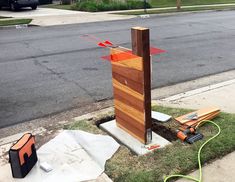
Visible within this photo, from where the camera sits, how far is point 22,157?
3369 millimetres

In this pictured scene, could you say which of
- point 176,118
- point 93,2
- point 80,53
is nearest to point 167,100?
point 176,118

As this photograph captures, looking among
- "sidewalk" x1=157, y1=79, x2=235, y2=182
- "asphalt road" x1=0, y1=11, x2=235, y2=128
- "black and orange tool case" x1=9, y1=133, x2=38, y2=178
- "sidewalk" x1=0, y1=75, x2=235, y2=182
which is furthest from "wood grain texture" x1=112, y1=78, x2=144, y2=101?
"asphalt road" x1=0, y1=11, x2=235, y2=128

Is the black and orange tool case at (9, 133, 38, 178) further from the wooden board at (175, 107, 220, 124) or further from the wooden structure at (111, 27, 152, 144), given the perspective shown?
the wooden board at (175, 107, 220, 124)

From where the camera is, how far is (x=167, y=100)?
18.2ft

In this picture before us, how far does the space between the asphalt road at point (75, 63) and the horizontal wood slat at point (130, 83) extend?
1.55 meters

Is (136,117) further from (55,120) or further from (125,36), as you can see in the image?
(125,36)

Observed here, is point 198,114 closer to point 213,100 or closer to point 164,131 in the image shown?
point 164,131

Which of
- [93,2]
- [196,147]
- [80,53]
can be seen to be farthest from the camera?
[93,2]

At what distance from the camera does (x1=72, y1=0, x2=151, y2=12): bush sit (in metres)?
22.4

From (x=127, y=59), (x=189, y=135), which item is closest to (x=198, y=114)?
(x=189, y=135)

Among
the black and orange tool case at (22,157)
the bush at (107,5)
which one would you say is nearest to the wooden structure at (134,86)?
the black and orange tool case at (22,157)

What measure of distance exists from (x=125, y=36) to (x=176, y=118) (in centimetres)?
772

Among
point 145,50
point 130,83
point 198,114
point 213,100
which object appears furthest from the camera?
point 213,100

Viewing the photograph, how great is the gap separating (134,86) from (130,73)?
16 centimetres
